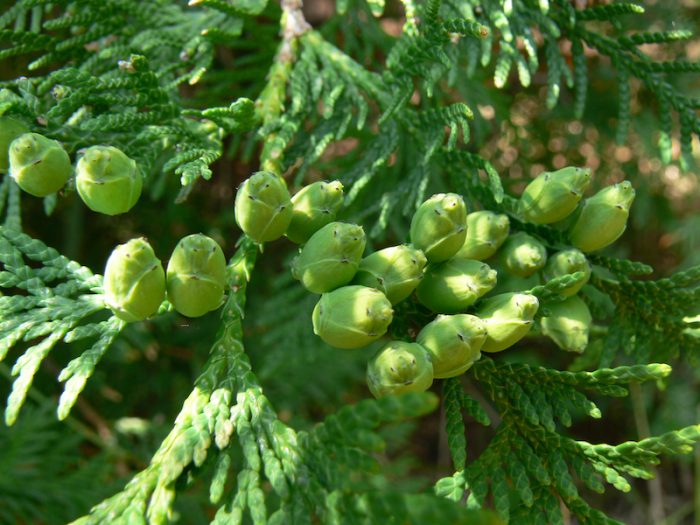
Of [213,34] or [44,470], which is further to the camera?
[44,470]

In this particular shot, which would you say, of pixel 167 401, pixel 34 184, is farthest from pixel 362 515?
pixel 167 401

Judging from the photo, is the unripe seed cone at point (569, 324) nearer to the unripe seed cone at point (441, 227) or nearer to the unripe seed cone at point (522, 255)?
the unripe seed cone at point (522, 255)

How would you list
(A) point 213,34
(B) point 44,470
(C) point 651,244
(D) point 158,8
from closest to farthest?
(A) point 213,34 < (D) point 158,8 < (B) point 44,470 < (C) point 651,244

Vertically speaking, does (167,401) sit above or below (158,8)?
below

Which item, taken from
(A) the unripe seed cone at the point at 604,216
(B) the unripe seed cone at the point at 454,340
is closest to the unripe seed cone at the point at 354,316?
(B) the unripe seed cone at the point at 454,340

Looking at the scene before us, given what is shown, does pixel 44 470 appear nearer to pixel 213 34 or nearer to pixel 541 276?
pixel 213 34

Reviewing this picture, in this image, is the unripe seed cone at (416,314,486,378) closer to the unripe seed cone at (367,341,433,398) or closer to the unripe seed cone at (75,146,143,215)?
the unripe seed cone at (367,341,433,398)
